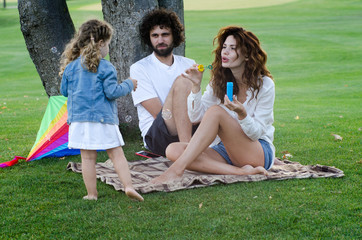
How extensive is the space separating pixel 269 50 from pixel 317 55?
78.4 inches

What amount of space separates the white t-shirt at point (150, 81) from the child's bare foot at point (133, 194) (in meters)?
1.47

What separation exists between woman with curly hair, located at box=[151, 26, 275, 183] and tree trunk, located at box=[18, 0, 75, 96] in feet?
7.11

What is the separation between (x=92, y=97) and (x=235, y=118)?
1.22 meters

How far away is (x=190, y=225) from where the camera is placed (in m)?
3.01

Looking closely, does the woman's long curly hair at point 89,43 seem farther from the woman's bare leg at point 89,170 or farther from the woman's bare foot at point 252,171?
the woman's bare foot at point 252,171

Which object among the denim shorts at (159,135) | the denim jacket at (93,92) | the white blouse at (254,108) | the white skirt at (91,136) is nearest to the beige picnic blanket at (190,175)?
the denim shorts at (159,135)

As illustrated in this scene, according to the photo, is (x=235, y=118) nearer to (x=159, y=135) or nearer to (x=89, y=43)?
(x=159, y=135)

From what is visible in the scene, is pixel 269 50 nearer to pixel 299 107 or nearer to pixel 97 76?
pixel 299 107

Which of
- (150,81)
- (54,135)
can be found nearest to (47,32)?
(54,135)

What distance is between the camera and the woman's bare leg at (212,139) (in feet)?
12.8

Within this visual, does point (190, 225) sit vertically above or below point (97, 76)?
below

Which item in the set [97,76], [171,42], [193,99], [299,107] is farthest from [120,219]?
[299,107]

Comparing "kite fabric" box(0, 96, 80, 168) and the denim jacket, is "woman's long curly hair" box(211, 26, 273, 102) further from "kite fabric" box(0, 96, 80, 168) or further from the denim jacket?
"kite fabric" box(0, 96, 80, 168)

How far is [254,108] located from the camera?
4.05 meters
